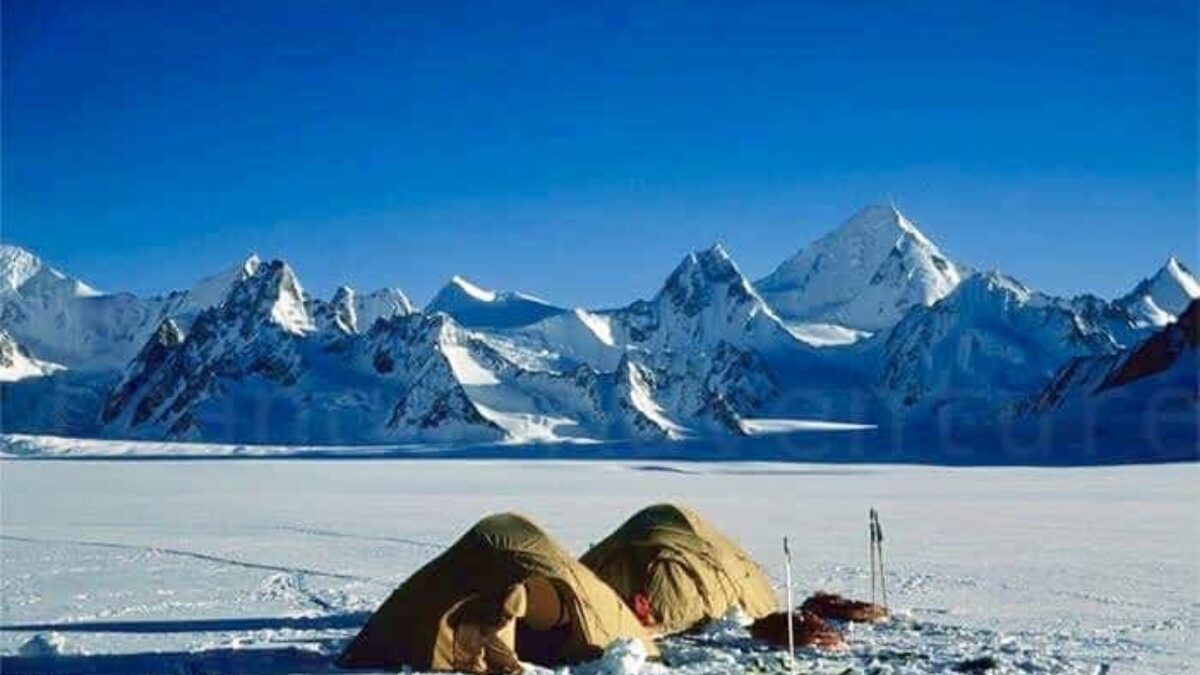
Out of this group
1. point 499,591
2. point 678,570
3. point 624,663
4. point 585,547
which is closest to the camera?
point 624,663

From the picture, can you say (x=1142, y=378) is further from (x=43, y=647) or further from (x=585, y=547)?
(x=43, y=647)

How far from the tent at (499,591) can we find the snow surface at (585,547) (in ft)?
2.26

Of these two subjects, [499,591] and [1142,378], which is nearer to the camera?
[499,591]

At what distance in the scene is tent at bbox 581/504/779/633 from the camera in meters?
18.5

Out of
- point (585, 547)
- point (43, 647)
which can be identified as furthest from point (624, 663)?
point (585, 547)

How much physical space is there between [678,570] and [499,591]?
3827 mm

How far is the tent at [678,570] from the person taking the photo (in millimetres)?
18516

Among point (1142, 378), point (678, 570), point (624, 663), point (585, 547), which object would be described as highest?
point (1142, 378)

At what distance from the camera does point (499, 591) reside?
51.4ft

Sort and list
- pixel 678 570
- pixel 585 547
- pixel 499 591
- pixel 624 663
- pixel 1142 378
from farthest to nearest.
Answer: pixel 1142 378, pixel 585 547, pixel 678 570, pixel 499 591, pixel 624 663

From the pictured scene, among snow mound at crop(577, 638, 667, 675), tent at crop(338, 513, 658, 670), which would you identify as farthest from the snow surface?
tent at crop(338, 513, 658, 670)

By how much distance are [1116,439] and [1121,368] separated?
1070 inches

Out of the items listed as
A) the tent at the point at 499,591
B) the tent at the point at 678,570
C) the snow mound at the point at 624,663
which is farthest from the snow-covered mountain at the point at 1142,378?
the snow mound at the point at 624,663

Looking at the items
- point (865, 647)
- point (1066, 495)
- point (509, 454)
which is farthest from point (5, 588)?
point (509, 454)
